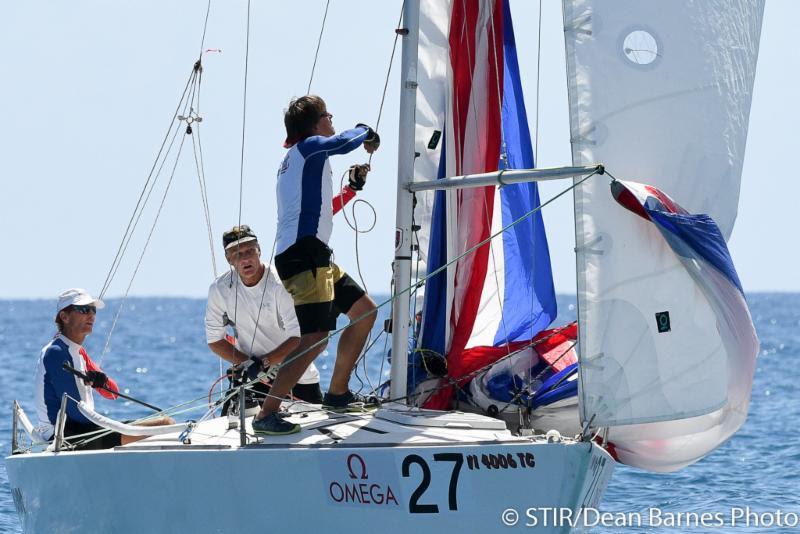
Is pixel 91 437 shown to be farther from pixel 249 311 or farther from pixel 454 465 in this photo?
pixel 454 465

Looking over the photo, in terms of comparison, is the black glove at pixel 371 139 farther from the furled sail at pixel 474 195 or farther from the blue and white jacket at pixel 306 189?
the furled sail at pixel 474 195

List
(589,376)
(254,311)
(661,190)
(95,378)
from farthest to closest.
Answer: (254,311) < (95,378) < (661,190) < (589,376)

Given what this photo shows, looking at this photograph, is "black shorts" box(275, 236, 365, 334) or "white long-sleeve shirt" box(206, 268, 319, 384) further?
"white long-sleeve shirt" box(206, 268, 319, 384)

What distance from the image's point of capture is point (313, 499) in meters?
6.92

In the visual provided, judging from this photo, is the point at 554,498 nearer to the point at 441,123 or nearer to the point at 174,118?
the point at 441,123

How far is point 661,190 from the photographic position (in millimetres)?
7219

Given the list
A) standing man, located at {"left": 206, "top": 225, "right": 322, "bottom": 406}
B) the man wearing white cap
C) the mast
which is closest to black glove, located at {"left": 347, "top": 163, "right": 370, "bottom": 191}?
the mast

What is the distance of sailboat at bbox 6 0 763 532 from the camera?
680cm

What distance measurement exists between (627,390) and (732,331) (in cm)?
58

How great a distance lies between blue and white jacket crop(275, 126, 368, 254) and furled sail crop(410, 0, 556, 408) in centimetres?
120

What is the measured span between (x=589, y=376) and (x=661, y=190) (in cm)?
92

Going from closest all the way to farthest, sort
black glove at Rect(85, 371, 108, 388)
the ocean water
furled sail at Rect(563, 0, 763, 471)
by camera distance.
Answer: furled sail at Rect(563, 0, 763, 471) < black glove at Rect(85, 371, 108, 388) < the ocean water

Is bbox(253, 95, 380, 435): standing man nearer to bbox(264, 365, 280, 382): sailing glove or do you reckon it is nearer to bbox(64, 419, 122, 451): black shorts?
bbox(264, 365, 280, 382): sailing glove

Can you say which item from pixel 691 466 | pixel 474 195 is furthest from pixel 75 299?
pixel 691 466
